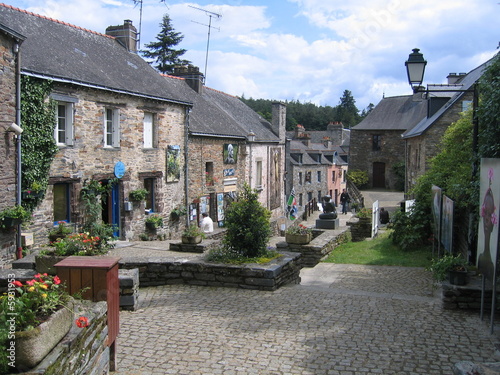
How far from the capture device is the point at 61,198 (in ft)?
47.3

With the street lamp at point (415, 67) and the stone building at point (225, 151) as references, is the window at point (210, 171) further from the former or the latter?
the street lamp at point (415, 67)

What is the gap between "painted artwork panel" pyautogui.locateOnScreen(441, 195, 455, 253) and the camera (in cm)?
948

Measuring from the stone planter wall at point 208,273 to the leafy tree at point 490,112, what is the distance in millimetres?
4356

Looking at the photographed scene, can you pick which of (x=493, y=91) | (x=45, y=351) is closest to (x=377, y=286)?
(x=493, y=91)

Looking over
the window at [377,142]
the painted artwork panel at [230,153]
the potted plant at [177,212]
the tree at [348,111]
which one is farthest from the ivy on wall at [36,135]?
the tree at [348,111]

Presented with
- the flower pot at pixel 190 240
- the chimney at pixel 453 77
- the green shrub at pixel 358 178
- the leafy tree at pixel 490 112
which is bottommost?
the flower pot at pixel 190 240

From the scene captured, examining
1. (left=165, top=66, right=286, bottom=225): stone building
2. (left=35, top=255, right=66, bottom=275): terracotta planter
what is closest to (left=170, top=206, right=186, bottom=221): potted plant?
(left=165, top=66, right=286, bottom=225): stone building

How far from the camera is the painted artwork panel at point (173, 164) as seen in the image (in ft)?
62.9

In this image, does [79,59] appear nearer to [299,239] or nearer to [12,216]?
[12,216]

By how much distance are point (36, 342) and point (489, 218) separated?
587cm

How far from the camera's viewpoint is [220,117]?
25781mm

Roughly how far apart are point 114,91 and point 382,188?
33.6m

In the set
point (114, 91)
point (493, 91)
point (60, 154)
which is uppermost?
point (114, 91)

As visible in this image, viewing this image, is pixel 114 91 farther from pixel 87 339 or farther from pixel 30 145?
→ pixel 87 339
